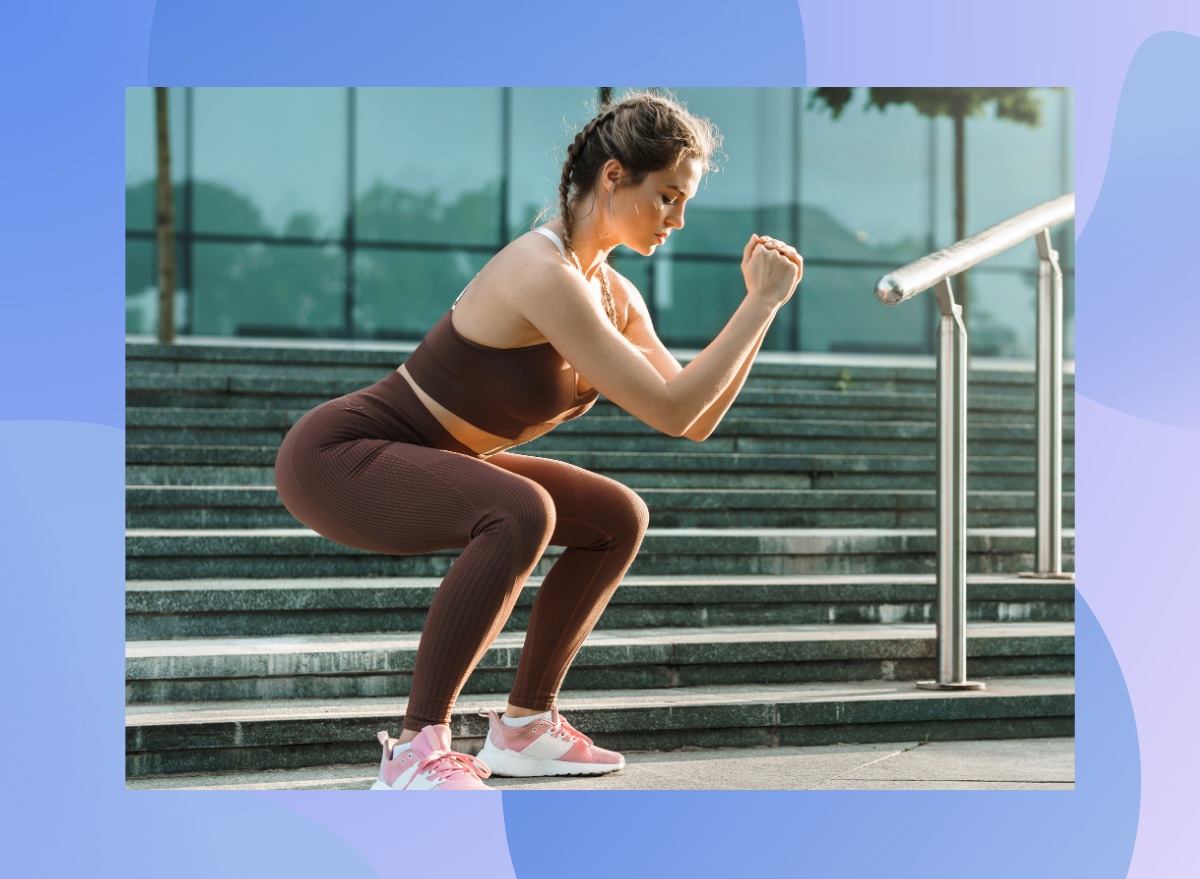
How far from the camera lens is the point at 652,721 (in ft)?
10.4

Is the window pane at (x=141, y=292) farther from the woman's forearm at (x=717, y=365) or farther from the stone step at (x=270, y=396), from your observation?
the woman's forearm at (x=717, y=365)

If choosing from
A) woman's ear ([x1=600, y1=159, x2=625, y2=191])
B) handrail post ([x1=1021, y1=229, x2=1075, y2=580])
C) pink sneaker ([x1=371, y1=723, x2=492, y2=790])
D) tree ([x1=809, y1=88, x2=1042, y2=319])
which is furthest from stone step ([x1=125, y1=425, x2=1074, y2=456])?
tree ([x1=809, y1=88, x2=1042, y2=319])

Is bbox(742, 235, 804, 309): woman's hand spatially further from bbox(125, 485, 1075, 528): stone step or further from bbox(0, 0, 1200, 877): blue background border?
bbox(125, 485, 1075, 528): stone step

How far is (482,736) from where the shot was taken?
3057 mm

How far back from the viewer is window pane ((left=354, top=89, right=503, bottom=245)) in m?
10.9

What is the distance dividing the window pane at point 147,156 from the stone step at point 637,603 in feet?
23.7

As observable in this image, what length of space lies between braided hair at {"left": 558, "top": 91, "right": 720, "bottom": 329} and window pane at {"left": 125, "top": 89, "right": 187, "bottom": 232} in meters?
8.69

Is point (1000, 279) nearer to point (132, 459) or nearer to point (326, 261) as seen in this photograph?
point (326, 261)

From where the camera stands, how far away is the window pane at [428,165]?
10938 millimetres
